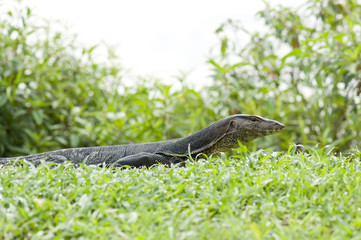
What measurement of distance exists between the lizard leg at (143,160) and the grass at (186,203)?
0.77 m

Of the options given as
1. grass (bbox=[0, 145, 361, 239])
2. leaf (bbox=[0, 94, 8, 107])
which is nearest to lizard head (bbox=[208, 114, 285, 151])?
grass (bbox=[0, 145, 361, 239])

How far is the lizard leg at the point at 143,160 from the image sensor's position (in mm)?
3812

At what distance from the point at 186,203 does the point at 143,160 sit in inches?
58.2

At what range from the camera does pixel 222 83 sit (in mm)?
6730

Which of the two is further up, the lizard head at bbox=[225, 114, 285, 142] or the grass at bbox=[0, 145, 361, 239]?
the lizard head at bbox=[225, 114, 285, 142]

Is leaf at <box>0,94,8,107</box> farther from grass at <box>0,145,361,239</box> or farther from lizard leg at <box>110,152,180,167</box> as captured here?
grass at <box>0,145,361,239</box>

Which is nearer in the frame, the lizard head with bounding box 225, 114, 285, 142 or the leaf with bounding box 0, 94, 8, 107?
the lizard head with bounding box 225, 114, 285, 142

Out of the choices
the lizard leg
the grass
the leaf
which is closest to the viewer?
the grass

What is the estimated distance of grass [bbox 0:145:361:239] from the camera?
7.07 feet

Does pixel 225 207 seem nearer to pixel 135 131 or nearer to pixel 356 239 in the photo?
pixel 356 239

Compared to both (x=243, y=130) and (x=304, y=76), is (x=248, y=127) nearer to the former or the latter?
(x=243, y=130)

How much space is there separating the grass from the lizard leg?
2.54ft

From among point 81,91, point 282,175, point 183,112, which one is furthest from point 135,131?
point 282,175

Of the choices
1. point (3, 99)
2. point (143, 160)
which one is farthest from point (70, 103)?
point (143, 160)
